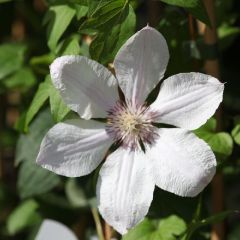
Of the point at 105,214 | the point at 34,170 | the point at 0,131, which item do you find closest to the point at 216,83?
the point at 105,214

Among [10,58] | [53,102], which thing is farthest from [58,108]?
[10,58]

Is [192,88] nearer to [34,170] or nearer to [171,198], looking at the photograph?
[171,198]

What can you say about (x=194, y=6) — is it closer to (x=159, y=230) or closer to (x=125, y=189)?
(x=125, y=189)

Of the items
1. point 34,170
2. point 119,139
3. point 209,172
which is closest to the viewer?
point 209,172

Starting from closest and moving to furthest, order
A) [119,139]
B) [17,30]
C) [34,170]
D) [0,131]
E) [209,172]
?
[209,172]
[119,139]
[34,170]
[0,131]
[17,30]

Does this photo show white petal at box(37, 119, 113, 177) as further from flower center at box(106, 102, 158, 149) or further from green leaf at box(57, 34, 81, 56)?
green leaf at box(57, 34, 81, 56)

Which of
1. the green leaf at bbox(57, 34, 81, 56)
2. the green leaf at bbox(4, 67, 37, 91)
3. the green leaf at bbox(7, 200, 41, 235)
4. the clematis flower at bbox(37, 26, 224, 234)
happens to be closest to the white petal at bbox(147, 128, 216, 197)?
the clematis flower at bbox(37, 26, 224, 234)
